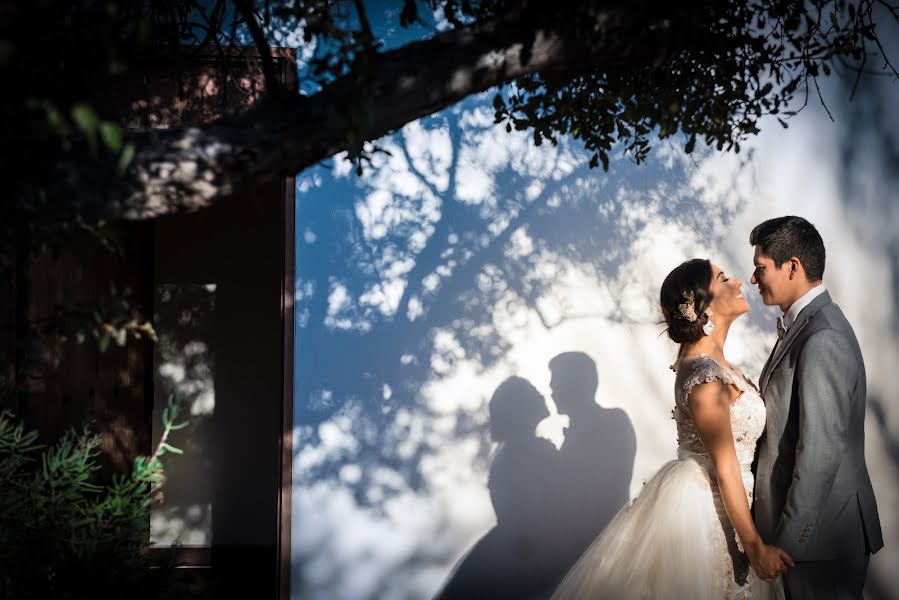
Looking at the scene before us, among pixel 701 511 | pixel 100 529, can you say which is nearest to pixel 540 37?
pixel 100 529

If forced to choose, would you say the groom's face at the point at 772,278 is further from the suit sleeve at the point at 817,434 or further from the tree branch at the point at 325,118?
the tree branch at the point at 325,118

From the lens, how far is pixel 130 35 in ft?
4.77

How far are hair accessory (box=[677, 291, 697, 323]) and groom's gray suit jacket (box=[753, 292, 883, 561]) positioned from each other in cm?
40

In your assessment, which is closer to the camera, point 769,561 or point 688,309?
point 769,561

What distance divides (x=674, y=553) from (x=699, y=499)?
209 mm

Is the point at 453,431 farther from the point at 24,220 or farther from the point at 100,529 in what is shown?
the point at 24,220

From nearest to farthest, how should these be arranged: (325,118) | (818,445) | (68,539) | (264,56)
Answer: (325,118) < (264,56) < (68,539) < (818,445)

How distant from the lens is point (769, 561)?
8.53ft

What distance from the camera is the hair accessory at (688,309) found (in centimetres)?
310

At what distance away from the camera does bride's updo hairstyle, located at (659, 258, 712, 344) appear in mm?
3102

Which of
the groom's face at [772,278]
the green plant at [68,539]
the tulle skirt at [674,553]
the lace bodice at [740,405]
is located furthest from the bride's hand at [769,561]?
the green plant at [68,539]

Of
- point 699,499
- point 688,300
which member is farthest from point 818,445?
point 688,300

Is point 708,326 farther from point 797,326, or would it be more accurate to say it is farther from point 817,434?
point 817,434

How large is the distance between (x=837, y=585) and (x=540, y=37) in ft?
6.60
